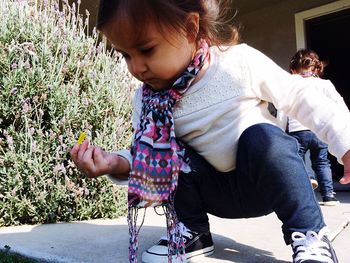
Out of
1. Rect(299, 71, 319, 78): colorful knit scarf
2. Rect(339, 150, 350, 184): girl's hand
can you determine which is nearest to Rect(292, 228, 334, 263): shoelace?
Rect(339, 150, 350, 184): girl's hand

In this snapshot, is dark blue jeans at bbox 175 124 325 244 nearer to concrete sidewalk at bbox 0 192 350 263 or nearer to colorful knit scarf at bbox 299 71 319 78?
concrete sidewalk at bbox 0 192 350 263

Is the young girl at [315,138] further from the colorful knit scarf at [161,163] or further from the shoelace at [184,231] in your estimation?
the colorful knit scarf at [161,163]

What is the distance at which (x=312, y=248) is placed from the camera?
127 cm

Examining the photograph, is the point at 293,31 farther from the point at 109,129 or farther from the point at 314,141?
the point at 109,129

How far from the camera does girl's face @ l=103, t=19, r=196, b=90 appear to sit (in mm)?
1346

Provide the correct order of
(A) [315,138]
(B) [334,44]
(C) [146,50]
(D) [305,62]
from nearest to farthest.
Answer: (C) [146,50]
(A) [315,138]
(D) [305,62]
(B) [334,44]

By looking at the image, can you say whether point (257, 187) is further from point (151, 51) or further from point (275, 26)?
point (275, 26)

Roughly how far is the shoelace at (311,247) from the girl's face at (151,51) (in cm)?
64

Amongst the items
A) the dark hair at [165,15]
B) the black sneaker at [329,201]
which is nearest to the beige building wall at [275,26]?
the black sneaker at [329,201]

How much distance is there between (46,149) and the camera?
2.36 meters

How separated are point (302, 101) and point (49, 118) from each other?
1.52 m

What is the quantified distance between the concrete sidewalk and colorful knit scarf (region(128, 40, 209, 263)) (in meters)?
0.19

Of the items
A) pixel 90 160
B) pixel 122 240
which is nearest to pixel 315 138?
pixel 122 240

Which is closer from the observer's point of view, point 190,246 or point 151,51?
point 151,51
